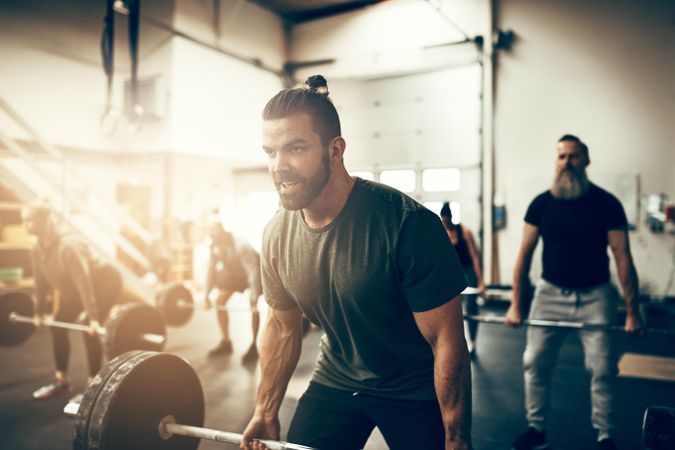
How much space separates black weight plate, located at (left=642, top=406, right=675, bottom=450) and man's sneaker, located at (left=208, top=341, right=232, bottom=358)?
10.4 ft

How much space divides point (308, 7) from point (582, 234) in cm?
644

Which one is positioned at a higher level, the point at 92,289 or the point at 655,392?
the point at 92,289

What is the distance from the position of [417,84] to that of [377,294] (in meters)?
6.06

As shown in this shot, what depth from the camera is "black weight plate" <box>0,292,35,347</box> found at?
3270mm

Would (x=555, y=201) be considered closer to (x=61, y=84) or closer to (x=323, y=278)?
(x=323, y=278)

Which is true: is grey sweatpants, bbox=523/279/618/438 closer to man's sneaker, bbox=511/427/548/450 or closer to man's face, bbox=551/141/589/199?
man's sneaker, bbox=511/427/548/450

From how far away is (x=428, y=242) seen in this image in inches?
41.2

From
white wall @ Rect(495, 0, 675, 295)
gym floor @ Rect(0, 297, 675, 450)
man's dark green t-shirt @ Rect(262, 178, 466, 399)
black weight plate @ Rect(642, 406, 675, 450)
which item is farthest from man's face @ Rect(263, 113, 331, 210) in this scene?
white wall @ Rect(495, 0, 675, 295)

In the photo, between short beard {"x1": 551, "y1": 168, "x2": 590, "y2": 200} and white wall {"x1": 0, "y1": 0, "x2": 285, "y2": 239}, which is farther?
white wall {"x1": 0, "y1": 0, "x2": 285, "y2": 239}

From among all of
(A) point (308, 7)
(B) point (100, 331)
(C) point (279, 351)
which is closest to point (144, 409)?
(C) point (279, 351)

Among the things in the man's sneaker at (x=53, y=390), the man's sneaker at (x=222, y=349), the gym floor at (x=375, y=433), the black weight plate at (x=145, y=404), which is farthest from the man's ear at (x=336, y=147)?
the man's sneaker at (x=222, y=349)

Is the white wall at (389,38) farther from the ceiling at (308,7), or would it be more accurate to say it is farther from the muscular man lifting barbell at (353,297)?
the muscular man lifting barbell at (353,297)

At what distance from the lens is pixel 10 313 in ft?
10.8

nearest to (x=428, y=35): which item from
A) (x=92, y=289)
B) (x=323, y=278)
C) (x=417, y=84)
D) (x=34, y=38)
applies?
(x=417, y=84)
